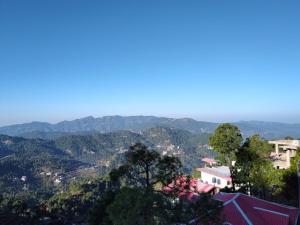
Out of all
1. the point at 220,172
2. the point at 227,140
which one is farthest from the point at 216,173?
the point at 227,140

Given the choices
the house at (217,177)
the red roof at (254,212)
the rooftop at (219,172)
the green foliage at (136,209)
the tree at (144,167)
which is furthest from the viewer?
the rooftop at (219,172)

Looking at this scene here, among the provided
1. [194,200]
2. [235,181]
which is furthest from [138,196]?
[235,181]

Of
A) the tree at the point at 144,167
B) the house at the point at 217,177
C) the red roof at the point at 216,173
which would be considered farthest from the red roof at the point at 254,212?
the red roof at the point at 216,173

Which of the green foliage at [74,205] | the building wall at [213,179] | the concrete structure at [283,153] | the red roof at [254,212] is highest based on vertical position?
the concrete structure at [283,153]

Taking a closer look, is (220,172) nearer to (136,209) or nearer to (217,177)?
(217,177)

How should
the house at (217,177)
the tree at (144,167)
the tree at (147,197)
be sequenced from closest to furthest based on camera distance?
1. the tree at (147,197)
2. the tree at (144,167)
3. the house at (217,177)

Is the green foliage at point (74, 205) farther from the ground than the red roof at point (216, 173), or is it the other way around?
the red roof at point (216, 173)

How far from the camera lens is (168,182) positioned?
13.4 meters

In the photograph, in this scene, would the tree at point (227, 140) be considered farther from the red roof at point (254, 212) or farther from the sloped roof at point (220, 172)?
the sloped roof at point (220, 172)

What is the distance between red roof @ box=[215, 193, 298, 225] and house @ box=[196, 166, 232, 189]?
2012 centimetres

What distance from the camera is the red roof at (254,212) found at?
72.6 feet

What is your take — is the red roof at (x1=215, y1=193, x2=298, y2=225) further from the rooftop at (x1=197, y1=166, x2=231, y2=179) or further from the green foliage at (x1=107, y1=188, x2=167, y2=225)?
the rooftop at (x1=197, y1=166, x2=231, y2=179)

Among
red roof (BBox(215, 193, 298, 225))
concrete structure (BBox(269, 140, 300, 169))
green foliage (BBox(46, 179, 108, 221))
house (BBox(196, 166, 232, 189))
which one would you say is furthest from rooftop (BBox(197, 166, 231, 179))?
red roof (BBox(215, 193, 298, 225))

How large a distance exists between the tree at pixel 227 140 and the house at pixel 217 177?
12.7 metres
